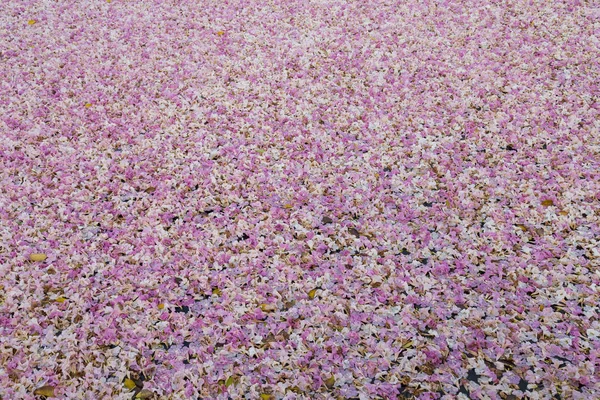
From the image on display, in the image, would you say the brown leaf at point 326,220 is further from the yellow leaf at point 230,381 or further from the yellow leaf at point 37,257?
the yellow leaf at point 37,257

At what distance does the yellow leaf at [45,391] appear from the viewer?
331 centimetres

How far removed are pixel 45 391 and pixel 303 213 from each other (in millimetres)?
2753

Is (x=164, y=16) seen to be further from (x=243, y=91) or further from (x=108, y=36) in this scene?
(x=243, y=91)

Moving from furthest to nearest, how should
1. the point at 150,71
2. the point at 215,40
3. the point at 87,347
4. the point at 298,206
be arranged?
1. the point at 215,40
2. the point at 150,71
3. the point at 298,206
4. the point at 87,347

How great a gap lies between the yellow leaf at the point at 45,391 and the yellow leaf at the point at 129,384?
0.53 meters

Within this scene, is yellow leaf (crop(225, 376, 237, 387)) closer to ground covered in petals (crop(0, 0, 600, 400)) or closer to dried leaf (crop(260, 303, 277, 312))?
ground covered in petals (crop(0, 0, 600, 400))

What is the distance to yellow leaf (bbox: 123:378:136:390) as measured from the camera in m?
3.37

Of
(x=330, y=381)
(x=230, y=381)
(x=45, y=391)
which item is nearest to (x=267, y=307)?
(x=230, y=381)

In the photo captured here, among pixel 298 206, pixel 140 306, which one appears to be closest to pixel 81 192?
pixel 140 306

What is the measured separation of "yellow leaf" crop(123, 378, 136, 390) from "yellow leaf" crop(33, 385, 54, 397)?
53 centimetres

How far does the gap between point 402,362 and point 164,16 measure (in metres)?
7.98

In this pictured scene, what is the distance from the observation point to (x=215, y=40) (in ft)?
25.6

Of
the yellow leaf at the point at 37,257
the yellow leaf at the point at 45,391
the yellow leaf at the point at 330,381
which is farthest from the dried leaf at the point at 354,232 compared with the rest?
the yellow leaf at the point at 37,257

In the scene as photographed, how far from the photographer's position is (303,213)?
186 inches
